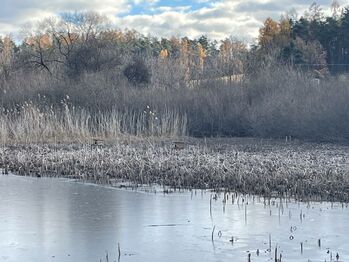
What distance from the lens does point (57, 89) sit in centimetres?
2473

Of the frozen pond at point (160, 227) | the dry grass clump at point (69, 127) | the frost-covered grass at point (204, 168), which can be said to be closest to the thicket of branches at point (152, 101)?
the dry grass clump at point (69, 127)

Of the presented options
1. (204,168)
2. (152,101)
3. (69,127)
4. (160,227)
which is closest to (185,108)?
(152,101)

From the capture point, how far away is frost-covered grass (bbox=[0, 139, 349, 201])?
378 inches

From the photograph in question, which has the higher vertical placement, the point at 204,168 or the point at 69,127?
the point at 69,127

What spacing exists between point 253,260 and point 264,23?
185ft

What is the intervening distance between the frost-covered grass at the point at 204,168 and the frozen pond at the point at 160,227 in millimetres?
619

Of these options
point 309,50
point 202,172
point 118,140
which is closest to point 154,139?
point 118,140

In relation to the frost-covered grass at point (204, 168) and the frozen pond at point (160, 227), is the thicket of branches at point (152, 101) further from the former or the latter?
the frozen pond at point (160, 227)

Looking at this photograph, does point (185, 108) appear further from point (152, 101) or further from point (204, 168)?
point (204, 168)

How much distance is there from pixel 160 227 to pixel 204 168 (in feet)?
12.3

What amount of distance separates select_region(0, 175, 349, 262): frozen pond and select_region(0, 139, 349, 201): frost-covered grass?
619 millimetres

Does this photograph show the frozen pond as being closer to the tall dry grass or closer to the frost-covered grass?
the frost-covered grass

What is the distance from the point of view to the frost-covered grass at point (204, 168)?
9.61 metres

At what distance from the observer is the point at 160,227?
731cm
